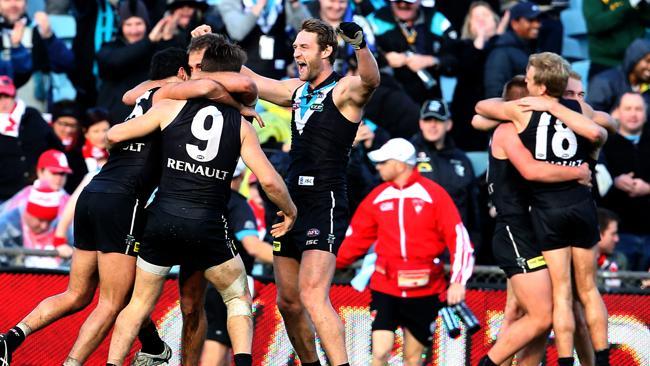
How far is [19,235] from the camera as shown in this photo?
13.8 meters

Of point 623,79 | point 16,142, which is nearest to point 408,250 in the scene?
point 623,79

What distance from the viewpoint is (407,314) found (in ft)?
41.4

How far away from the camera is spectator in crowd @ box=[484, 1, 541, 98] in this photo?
1522 centimetres

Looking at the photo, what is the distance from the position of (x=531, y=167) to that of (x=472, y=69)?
15.3ft

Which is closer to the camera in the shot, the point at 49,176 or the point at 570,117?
the point at 570,117

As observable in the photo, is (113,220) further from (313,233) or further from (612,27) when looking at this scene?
(612,27)

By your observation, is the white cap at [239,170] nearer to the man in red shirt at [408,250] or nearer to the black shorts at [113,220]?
the man in red shirt at [408,250]

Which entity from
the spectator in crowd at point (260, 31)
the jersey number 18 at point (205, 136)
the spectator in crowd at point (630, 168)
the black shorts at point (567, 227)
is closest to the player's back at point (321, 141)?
the jersey number 18 at point (205, 136)

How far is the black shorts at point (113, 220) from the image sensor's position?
10.4 m

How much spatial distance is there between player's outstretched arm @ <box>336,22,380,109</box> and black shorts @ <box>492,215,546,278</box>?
5.84 ft

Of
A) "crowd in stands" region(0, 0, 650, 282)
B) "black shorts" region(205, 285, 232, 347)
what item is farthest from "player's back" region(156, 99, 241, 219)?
"crowd in stands" region(0, 0, 650, 282)

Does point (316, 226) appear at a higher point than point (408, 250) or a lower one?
higher

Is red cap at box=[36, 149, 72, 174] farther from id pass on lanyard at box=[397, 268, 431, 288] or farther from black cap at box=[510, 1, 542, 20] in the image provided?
black cap at box=[510, 1, 542, 20]

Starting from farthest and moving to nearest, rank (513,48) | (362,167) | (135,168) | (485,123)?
(513,48), (362,167), (485,123), (135,168)
